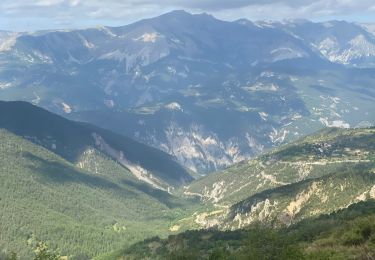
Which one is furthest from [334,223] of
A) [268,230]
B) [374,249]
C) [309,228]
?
[374,249]

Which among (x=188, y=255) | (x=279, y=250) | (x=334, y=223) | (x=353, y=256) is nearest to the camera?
(x=353, y=256)

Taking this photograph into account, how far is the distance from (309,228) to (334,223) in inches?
331

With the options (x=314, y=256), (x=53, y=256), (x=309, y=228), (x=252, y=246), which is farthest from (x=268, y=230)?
(x=309, y=228)

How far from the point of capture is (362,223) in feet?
440

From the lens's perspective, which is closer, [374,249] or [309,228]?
[374,249]

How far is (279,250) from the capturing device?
120 m

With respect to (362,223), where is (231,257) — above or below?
below

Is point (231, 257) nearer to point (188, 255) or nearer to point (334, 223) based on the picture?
point (188, 255)

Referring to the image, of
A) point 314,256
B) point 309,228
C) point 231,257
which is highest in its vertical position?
point 314,256

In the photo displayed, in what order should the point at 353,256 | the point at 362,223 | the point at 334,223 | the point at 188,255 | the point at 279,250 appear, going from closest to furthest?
the point at 353,256 < the point at 279,250 < the point at 362,223 < the point at 188,255 < the point at 334,223

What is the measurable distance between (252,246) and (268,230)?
193 inches

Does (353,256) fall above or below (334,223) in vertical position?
above

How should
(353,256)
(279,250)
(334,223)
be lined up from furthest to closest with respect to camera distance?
(334,223) < (279,250) < (353,256)

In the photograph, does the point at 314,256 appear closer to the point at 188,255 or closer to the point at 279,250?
the point at 279,250
